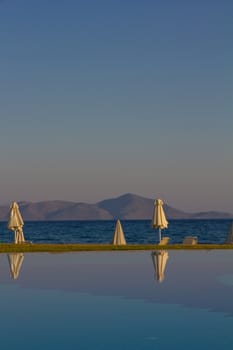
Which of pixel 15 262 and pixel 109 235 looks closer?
pixel 15 262

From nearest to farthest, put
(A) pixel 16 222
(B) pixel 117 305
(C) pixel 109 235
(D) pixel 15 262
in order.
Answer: (B) pixel 117 305
(D) pixel 15 262
(A) pixel 16 222
(C) pixel 109 235

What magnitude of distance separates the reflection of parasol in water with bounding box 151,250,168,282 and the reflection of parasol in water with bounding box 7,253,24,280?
4711 millimetres

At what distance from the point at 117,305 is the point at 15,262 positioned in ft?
35.4

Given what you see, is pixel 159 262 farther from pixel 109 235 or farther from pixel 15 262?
pixel 109 235

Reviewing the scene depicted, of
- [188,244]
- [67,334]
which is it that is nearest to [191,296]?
[67,334]

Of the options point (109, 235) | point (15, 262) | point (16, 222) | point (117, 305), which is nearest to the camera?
point (117, 305)

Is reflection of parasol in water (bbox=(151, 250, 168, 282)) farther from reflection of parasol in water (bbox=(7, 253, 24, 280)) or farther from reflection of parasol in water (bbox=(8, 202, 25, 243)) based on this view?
reflection of parasol in water (bbox=(8, 202, 25, 243))

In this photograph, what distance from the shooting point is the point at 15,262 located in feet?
78.4

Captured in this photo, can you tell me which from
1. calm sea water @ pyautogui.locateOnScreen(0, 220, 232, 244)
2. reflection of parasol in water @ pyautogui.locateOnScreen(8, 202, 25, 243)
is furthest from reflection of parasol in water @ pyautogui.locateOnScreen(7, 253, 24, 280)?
calm sea water @ pyautogui.locateOnScreen(0, 220, 232, 244)

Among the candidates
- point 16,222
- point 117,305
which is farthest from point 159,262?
point 16,222

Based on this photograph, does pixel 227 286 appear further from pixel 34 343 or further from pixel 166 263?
pixel 34 343

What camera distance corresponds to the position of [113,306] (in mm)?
13875

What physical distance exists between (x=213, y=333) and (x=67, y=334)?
283 centimetres

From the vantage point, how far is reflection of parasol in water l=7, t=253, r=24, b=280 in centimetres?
1979
